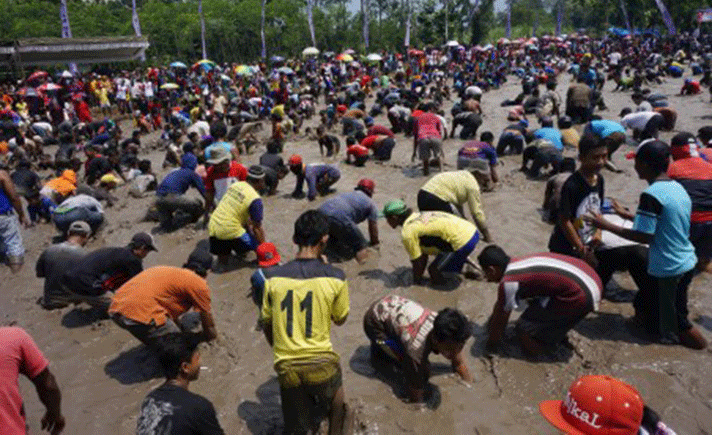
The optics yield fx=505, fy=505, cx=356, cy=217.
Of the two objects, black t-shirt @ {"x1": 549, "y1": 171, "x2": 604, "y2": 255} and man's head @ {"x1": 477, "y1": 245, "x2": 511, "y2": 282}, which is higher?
black t-shirt @ {"x1": 549, "y1": 171, "x2": 604, "y2": 255}

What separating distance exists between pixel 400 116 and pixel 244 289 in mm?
9020

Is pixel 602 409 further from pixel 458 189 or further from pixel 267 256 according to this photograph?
pixel 458 189

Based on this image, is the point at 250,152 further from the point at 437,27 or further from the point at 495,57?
the point at 437,27

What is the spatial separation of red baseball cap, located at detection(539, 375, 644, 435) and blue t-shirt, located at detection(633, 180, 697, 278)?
2.36 metres

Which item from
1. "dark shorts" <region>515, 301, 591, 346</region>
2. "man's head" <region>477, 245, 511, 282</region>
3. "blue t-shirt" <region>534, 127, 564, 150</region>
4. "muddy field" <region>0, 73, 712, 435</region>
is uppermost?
"blue t-shirt" <region>534, 127, 564, 150</region>

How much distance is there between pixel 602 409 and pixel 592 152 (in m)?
2.80

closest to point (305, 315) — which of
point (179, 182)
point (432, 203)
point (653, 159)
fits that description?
point (653, 159)

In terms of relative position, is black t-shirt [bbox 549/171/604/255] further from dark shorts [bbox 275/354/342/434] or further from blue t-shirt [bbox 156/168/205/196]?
blue t-shirt [bbox 156/168/205/196]

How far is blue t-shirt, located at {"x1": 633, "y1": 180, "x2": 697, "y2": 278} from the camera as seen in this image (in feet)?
12.6

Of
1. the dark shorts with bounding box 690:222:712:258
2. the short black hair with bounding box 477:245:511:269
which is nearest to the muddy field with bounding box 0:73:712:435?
the dark shorts with bounding box 690:222:712:258

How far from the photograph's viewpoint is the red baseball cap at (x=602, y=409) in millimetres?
1882

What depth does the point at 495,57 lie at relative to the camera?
29.3 meters

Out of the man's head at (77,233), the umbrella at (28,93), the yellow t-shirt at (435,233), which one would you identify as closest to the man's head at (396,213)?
the yellow t-shirt at (435,233)

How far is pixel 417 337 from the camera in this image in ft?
11.8
